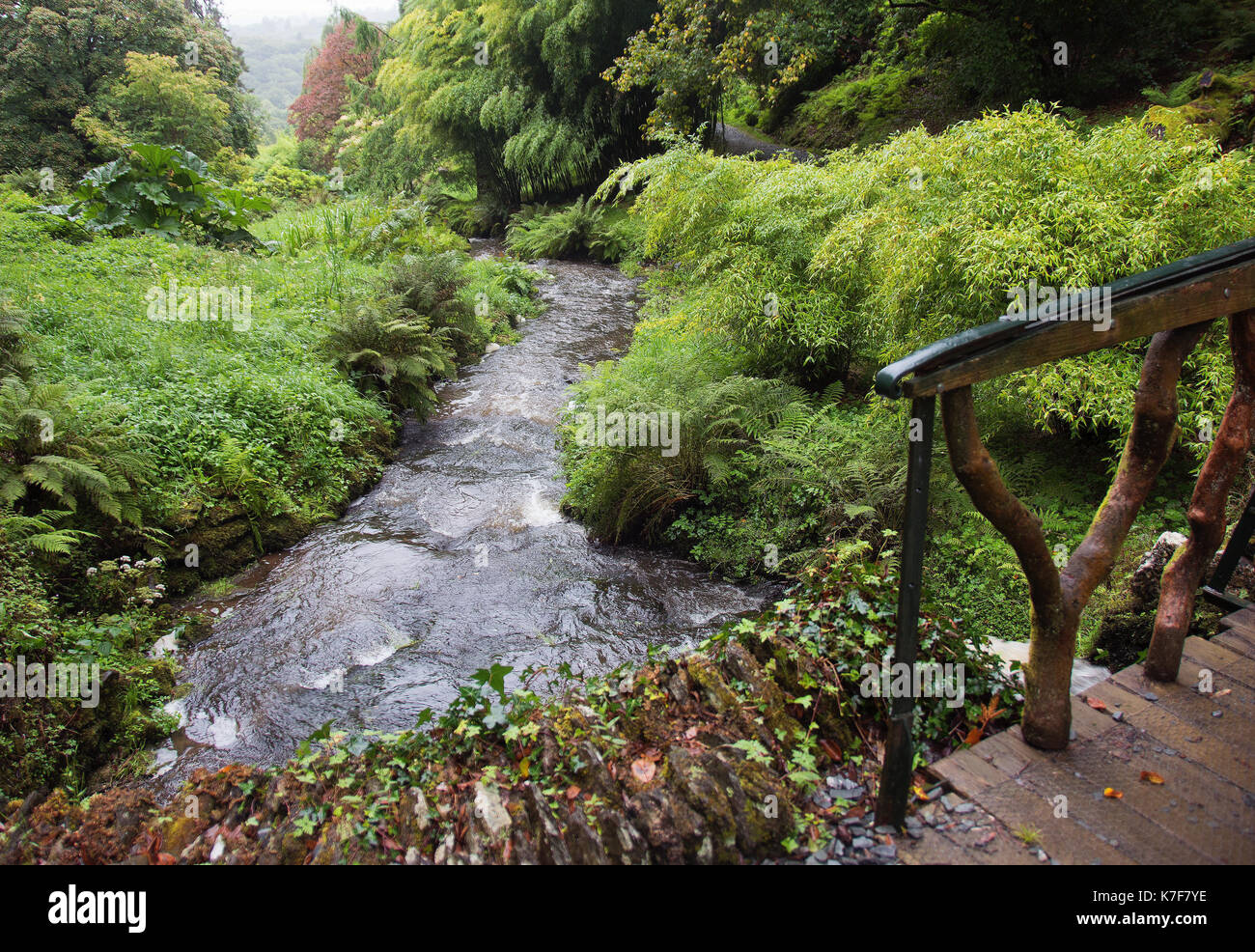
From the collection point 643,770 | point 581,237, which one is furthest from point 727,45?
point 643,770

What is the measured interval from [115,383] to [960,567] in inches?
293

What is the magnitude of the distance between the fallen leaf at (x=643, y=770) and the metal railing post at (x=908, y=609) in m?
0.77

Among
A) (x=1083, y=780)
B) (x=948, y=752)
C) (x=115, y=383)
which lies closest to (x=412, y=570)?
(x=115, y=383)

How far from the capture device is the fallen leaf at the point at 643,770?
2.35 m

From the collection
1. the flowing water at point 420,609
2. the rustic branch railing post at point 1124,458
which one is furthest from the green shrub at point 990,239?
the flowing water at point 420,609

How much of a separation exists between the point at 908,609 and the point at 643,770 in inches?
45.3

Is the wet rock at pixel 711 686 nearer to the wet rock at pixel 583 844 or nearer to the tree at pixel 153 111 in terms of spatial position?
the wet rock at pixel 583 844

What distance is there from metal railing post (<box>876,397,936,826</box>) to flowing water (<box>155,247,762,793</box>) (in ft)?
8.11

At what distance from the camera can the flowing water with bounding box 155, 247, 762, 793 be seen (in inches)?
158

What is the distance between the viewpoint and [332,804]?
250cm

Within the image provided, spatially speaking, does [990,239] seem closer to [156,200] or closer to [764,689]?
[764,689]

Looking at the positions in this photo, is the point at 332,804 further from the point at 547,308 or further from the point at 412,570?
the point at 547,308

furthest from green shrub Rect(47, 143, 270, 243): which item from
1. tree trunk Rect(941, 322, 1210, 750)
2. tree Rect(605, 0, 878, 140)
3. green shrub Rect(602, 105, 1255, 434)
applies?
tree trunk Rect(941, 322, 1210, 750)

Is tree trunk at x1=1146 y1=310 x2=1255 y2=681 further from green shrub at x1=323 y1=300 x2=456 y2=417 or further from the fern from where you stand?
green shrub at x1=323 y1=300 x2=456 y2=417
